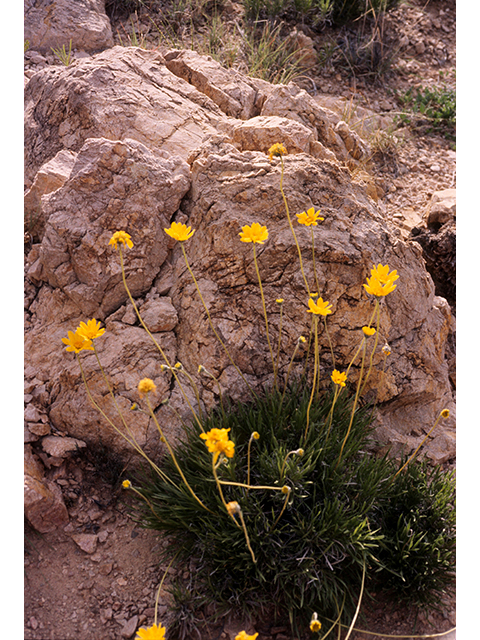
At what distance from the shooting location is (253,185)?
2.91 meters

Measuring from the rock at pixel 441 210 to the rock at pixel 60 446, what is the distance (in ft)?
11.1

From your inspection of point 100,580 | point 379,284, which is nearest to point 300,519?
point 100,580

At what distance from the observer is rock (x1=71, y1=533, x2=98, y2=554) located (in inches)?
97.0

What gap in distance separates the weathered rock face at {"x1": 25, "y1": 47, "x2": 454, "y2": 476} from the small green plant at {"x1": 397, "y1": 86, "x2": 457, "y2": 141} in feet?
10.4

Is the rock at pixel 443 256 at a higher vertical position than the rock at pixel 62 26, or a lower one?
lower

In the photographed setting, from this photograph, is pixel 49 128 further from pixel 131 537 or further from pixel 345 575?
pixel 345 575

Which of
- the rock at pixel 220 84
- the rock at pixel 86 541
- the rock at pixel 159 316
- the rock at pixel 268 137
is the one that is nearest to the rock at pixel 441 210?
the rock at pixel 268 137

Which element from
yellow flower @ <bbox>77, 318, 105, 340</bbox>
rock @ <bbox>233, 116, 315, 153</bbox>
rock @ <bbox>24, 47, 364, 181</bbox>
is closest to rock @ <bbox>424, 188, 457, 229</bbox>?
rock @ <bbox>24, 47, 364, 181</bbox>

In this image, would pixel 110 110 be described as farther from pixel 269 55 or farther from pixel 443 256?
pixel 269 55

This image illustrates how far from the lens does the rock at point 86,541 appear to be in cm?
246

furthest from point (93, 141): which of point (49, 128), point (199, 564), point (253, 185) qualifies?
point (199, 564)

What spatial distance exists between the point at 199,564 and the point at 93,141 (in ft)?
7.76

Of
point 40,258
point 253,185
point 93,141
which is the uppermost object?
point 93,141

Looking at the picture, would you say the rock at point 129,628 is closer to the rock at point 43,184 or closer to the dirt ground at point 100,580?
the dirt ground at point 100,580
